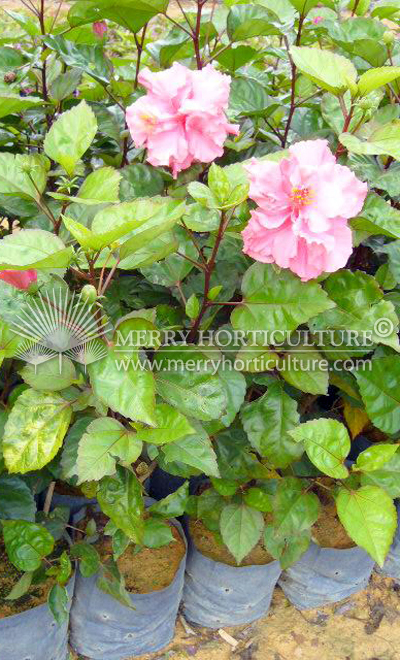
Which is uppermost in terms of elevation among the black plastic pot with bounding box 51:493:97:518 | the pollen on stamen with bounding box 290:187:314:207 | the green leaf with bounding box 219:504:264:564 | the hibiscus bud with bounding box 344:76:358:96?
the hibiscus bud with bounding box 344:76:358:96

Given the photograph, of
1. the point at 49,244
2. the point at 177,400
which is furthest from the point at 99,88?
the point at 177,400

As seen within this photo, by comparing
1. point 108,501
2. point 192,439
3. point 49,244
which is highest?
point 49,244

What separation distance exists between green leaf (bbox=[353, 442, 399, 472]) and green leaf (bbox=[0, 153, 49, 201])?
2.27 ft

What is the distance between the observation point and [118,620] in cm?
140

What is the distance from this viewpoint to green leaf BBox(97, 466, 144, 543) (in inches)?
41.1

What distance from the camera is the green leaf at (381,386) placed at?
1.17 m

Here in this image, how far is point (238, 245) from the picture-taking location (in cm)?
109

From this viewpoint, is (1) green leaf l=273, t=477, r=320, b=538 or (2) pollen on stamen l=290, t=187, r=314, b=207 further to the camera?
(1) green leaf l=273, t=477, r=320, b=538

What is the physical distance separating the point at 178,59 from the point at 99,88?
181mm

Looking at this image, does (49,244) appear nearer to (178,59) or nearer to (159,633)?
(178,59)

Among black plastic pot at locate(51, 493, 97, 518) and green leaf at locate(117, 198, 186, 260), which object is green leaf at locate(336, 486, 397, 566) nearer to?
green leaf at locate(117, 198, 186, 260)

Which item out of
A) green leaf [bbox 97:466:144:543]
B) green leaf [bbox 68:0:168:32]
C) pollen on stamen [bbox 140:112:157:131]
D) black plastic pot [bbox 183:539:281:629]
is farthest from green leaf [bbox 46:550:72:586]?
green leaf [bbox 68:0:168:32]

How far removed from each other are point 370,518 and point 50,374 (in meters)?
0.54

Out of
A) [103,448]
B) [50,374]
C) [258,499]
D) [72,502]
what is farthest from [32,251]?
[72,502]
